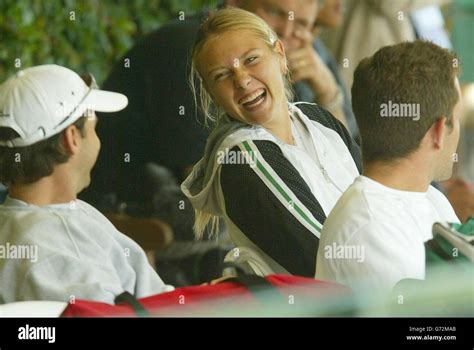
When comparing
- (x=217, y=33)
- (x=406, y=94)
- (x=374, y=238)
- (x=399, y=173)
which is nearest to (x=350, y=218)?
(x=374, y=238)

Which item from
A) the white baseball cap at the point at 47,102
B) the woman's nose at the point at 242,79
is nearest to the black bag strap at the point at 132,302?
the white baseball cap at the point at 47,102

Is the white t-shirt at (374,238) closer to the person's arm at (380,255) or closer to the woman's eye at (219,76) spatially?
the person's arm at (380,255)

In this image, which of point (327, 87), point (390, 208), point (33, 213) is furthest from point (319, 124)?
point (33, 213)

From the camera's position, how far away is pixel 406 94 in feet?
13.9

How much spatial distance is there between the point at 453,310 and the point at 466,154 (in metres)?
0.57

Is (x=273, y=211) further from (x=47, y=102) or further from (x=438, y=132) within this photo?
(x=47, y=102)

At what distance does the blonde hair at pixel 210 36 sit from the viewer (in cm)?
429

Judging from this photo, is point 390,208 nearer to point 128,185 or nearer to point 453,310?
point 453,310

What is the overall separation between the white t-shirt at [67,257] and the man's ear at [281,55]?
2.74 feet

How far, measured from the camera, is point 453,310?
438 centimetres

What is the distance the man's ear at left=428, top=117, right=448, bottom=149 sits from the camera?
4.26m

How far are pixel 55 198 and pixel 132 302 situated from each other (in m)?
0.47

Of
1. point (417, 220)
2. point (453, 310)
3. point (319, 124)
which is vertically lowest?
point (453, 310)

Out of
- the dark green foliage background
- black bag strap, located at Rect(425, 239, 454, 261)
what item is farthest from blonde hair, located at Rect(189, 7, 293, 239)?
black bag strap, located at Rect(425, 239, 454, 261)
